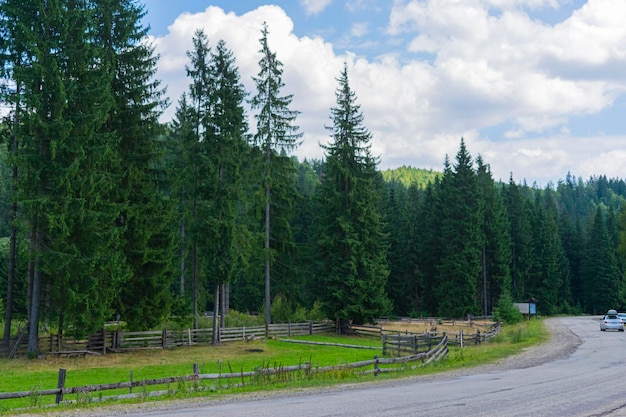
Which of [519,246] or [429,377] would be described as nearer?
[429,377]

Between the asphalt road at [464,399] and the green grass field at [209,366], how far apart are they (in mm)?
2065

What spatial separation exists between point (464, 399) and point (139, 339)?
2424cm

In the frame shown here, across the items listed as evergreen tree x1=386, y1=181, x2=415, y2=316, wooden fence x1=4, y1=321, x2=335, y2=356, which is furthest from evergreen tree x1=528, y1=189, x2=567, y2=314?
wooden fence x1=4, y1=321, x2=335, y2=356

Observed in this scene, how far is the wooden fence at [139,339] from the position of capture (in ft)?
101

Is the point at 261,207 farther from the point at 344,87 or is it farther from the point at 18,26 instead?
the point at 18,26

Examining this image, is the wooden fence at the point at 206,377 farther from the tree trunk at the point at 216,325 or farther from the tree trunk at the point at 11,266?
the tree trunk at the point at 216,325

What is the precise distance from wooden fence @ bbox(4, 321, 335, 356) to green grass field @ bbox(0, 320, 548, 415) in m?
0.99

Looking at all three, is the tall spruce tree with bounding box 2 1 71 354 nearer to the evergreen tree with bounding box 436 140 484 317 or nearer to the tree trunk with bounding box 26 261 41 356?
the tree trunk with bounding box 26 261 41 356

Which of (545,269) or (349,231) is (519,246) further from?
(349,231)

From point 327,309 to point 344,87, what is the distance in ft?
63.5

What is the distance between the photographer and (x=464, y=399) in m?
16.3

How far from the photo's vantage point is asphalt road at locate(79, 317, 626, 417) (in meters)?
14.2

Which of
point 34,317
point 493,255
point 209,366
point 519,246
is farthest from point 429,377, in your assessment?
point 519,246

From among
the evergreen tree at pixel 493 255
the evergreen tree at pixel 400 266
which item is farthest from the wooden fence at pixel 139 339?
the evergreen tree at pixel 493 255
